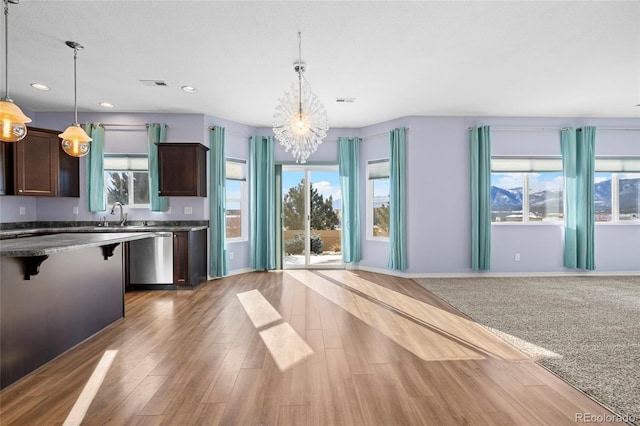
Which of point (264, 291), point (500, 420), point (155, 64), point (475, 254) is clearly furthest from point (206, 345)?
point (475, 254)

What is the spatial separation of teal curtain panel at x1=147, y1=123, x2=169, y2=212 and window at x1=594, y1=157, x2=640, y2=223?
7.91 m

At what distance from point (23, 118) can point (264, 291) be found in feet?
10.8

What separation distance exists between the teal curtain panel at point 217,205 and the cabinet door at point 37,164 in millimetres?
2370

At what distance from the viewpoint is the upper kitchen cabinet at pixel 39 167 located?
4.65 meters

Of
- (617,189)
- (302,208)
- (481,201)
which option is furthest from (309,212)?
(617,189)

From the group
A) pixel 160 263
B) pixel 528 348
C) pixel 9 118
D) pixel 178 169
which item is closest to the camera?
pixel 9 118

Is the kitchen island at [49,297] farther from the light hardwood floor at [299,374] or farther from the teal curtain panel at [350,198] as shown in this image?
the teal curtain panel at [350,198]

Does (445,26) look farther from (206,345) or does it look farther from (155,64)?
(206,345)

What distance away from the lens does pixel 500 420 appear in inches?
70.2

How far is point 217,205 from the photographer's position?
18.5 ft

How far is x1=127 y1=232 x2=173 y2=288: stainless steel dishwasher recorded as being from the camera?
190 inches

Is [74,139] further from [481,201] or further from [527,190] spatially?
[527,190]

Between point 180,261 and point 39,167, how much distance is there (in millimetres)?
2649

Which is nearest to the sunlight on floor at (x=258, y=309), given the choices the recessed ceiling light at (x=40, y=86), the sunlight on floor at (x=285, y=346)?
the sunlight on floor at (x=285, y=346)
